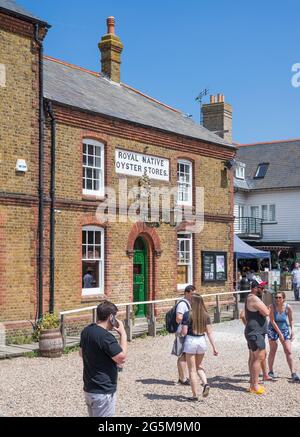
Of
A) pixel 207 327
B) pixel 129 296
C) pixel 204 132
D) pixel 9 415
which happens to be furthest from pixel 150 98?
pixel 9 415

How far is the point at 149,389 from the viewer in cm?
1018

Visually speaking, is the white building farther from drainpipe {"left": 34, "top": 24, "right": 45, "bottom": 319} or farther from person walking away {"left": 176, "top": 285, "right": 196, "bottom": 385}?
person walking away {"left": 176, "top": 285, "right": 196, "bottom": 385}

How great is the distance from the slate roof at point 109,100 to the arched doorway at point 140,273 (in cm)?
375

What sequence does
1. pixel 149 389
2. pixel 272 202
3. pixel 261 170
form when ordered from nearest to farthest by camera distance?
pixel 149 389 → pixel 272 202 → pixel 261 170

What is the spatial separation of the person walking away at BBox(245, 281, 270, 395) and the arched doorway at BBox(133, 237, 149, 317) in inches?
359

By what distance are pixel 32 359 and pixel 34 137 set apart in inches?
219

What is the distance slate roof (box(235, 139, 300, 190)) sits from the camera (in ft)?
134

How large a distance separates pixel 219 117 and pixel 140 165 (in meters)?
10.4

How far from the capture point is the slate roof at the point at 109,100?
17.5 m

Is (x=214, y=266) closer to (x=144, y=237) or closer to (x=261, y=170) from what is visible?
(x=144, y=237)

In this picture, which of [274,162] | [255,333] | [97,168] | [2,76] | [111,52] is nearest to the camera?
[255,333]

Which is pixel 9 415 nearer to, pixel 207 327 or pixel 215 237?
pixel 207 327

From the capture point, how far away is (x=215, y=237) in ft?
72.2

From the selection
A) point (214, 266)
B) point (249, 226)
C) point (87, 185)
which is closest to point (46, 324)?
point (87, 185)
